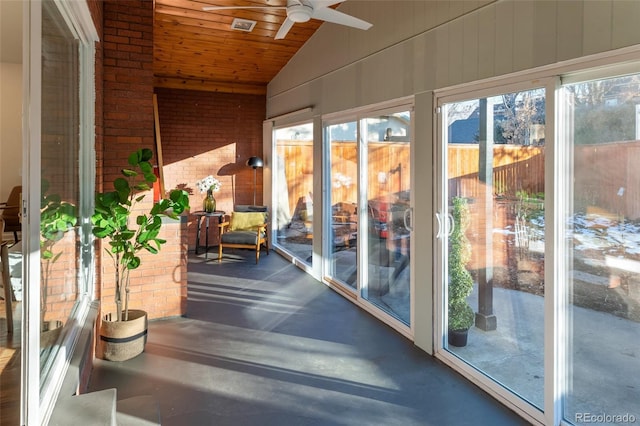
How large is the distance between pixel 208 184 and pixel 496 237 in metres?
5.51

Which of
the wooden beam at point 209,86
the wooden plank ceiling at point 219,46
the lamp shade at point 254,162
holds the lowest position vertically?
the lamp shade at point 254,162

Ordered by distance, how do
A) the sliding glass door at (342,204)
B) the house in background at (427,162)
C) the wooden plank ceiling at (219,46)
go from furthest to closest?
1. the wooden plank ceiling at (219,46)
2. the sliding glass door at (342,204)
3. the house in background at (427,162)

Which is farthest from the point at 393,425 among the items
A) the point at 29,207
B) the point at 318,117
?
the point at 318,117

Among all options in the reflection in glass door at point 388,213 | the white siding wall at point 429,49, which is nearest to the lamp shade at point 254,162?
the white siding wall at point 429,49

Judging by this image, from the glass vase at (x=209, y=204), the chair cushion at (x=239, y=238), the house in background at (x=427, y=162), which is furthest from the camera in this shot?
the glass vase at (x=209, y=204)

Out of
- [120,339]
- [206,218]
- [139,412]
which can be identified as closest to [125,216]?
[120,339]

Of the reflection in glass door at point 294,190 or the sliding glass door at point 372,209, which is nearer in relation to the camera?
the sliding glass door at point 372,209

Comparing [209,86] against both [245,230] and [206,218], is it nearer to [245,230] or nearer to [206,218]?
[206,218]

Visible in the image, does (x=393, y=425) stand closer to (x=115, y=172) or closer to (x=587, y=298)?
(x=587, y=298)

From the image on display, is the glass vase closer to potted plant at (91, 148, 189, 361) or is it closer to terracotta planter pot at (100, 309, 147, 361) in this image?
potted plant at (91, 148, 189, 361)

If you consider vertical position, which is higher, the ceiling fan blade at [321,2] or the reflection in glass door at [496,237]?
the ceiling fan blade at [321,2]

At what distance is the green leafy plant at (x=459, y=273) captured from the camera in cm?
313

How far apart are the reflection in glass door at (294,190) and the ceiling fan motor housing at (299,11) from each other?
2676mm

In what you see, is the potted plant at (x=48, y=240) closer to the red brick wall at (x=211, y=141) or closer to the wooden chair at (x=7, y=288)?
the wooden chair at (x=7, y=288)
